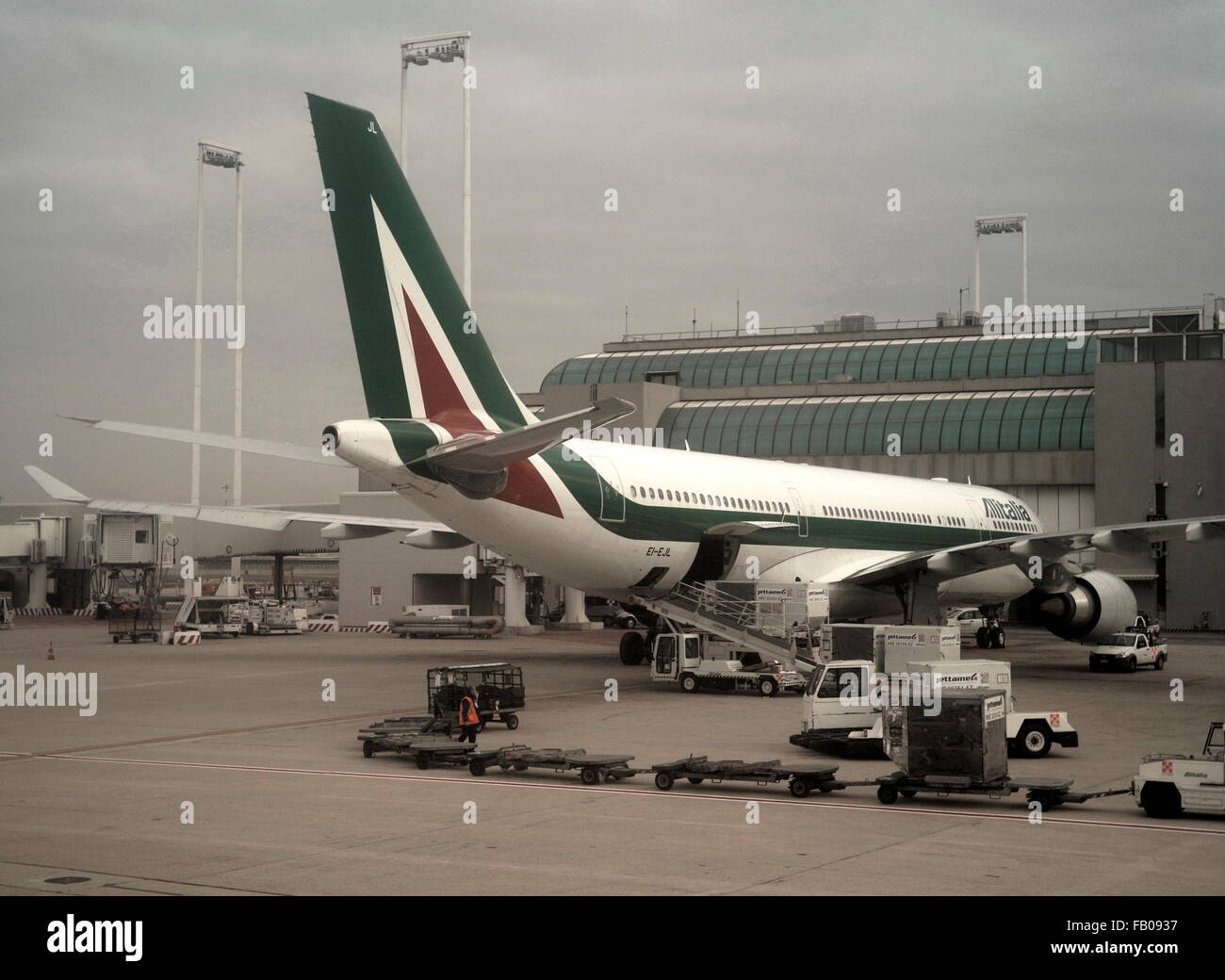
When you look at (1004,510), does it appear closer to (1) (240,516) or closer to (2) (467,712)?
(1) (240,516)

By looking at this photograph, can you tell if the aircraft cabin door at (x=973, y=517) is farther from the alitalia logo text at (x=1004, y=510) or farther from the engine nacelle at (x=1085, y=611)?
the engine nacelle at (x=1085, y=611)

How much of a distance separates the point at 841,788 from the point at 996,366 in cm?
5325

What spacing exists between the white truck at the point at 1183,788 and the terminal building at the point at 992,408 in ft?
116

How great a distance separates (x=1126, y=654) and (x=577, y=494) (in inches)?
672

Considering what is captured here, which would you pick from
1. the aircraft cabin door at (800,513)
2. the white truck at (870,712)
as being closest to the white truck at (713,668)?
the aircraft cabin door at (800,513)

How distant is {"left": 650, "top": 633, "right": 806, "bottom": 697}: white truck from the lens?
30719mm

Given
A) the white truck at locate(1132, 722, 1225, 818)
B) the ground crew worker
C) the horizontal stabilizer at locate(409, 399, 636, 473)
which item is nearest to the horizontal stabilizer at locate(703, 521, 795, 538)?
the horizontal stabilizer at locate(409, 399, 636, 473)

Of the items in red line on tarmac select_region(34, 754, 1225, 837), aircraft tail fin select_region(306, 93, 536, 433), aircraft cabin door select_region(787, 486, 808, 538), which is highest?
aircraft tail fin select_region(306, 93, 536, 433)

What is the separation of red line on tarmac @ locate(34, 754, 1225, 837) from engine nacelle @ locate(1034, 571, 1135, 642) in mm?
22940

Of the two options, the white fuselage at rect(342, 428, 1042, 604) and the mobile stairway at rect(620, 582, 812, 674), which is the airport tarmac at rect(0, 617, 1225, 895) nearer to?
the mobile stairway at rect(620, 582, 812, 674)

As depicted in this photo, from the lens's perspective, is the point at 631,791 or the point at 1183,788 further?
the point at 631,791

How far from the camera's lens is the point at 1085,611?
37.5 metres

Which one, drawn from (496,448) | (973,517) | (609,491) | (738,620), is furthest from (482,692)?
(973,517)

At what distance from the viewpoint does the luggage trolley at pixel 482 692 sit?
23.3m
